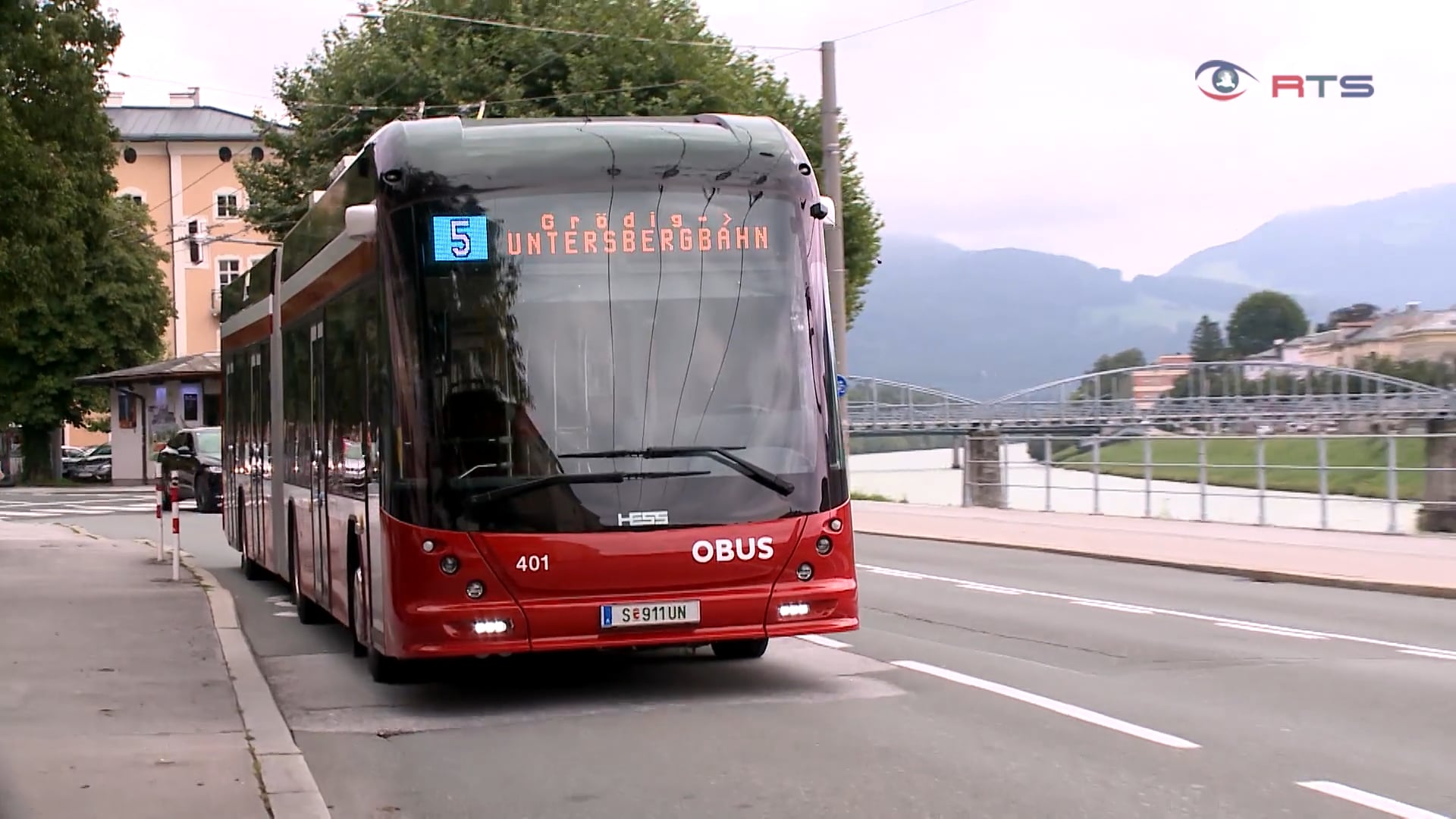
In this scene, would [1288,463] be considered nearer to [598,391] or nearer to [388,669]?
[388,669]

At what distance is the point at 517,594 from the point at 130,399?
185ft

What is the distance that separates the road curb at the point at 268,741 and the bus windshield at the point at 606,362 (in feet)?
4.40

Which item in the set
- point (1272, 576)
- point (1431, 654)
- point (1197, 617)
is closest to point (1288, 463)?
point (1272, 576)

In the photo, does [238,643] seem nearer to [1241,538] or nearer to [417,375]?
[417,375]

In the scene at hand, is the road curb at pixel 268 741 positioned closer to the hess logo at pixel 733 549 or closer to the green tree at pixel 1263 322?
the hess logo at pixel 733 549

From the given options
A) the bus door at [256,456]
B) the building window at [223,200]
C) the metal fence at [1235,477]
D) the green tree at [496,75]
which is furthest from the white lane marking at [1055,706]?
the building window at [223,200]

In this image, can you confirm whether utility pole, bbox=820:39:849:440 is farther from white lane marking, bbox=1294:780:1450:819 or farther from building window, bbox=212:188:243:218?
building window, bbox=212:188:243:218

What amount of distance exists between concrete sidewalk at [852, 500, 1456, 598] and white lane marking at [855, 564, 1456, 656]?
2912mm

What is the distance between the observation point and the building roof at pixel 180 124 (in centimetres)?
9238

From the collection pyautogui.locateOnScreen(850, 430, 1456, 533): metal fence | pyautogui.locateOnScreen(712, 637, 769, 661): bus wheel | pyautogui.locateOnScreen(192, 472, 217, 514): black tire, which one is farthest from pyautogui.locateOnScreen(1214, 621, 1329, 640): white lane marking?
pyautogui.locateOnScreen(192, 472, 217, 514): black tire

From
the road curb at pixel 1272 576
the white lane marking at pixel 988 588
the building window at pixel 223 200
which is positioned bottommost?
the road curb at pixel 1272 576

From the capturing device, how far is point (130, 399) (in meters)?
62.6

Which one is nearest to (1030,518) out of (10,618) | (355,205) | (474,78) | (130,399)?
(474,78)

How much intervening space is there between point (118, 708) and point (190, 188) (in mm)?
86505
